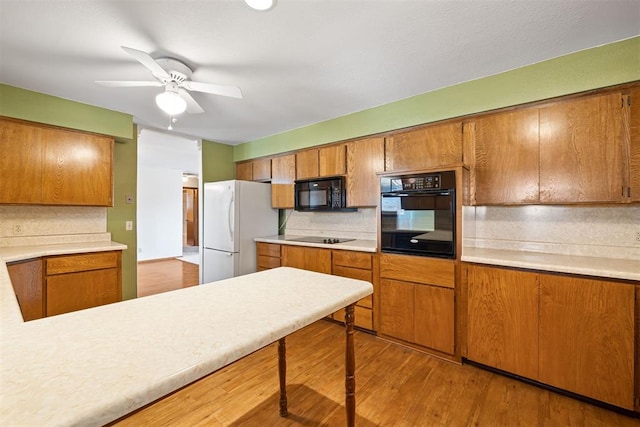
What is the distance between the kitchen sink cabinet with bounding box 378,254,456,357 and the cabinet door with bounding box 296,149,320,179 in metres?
1.58

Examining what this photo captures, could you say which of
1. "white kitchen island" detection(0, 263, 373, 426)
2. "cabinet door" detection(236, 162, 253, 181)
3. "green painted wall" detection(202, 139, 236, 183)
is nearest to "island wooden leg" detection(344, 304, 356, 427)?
"white kitchen island" detection(0, 263, 373, 426)

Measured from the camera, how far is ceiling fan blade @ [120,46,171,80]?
1608 millimetres

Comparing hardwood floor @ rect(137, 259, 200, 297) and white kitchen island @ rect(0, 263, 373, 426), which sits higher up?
white kitchen island @ rect(0, 263, 373, 426)

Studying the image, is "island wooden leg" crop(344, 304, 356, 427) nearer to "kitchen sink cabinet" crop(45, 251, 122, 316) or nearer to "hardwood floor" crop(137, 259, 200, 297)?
"kitchen sink cabinet" crop(45, 251, 122, 316)

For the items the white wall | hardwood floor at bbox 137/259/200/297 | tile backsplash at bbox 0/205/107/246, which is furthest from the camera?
the white wall

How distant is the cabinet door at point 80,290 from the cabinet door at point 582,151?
410 centimetres

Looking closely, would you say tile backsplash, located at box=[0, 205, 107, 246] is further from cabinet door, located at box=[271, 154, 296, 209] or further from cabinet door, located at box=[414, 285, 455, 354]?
cabinet door, located at box=[414, 285, 455, 354]

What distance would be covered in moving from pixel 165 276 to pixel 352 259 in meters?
4.47

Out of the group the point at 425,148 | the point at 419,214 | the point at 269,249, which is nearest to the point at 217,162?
the point at 269,249

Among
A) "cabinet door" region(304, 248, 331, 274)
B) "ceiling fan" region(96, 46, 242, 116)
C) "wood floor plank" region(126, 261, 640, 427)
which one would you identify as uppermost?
"ceiling fan" region(96, 46, 242, 116)

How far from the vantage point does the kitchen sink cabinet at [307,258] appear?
3.11 m

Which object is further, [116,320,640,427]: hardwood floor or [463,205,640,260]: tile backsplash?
[463,205,640,260]: tile backsplash

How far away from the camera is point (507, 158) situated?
7.45 feet

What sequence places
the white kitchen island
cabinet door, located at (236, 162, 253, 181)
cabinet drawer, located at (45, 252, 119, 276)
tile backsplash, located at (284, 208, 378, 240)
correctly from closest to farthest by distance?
the white kitchen island → cabinet drawer, located at (45, 252, 119, 276) → tile backsplash, located at (284, 208, 378, 240) → cabinet door, located at (236, 162, 253, 181)
